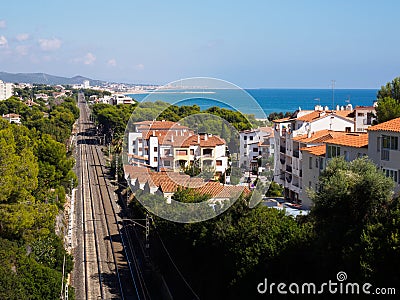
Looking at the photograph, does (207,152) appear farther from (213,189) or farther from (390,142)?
(390,142)

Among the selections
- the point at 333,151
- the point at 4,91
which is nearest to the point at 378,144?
the point at 333,151

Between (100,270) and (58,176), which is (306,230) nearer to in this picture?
(100,270)

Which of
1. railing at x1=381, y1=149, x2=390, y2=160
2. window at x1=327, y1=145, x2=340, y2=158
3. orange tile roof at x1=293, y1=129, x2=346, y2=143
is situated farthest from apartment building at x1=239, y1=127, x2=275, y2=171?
orange tile roof at x1=293, y1=129, x2=346, y2=143

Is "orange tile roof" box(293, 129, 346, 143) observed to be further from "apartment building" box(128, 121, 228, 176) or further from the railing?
"apartment building" box(128, 121, 228, 176)

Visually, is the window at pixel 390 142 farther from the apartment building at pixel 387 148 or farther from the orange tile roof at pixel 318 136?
the orange tile roof at pixel 318 136

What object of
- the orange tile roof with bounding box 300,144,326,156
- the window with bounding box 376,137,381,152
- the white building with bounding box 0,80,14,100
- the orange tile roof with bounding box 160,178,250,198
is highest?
the white building with bounding box 0,80,14,100

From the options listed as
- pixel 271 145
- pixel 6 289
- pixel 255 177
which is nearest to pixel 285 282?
pixel 255 177
